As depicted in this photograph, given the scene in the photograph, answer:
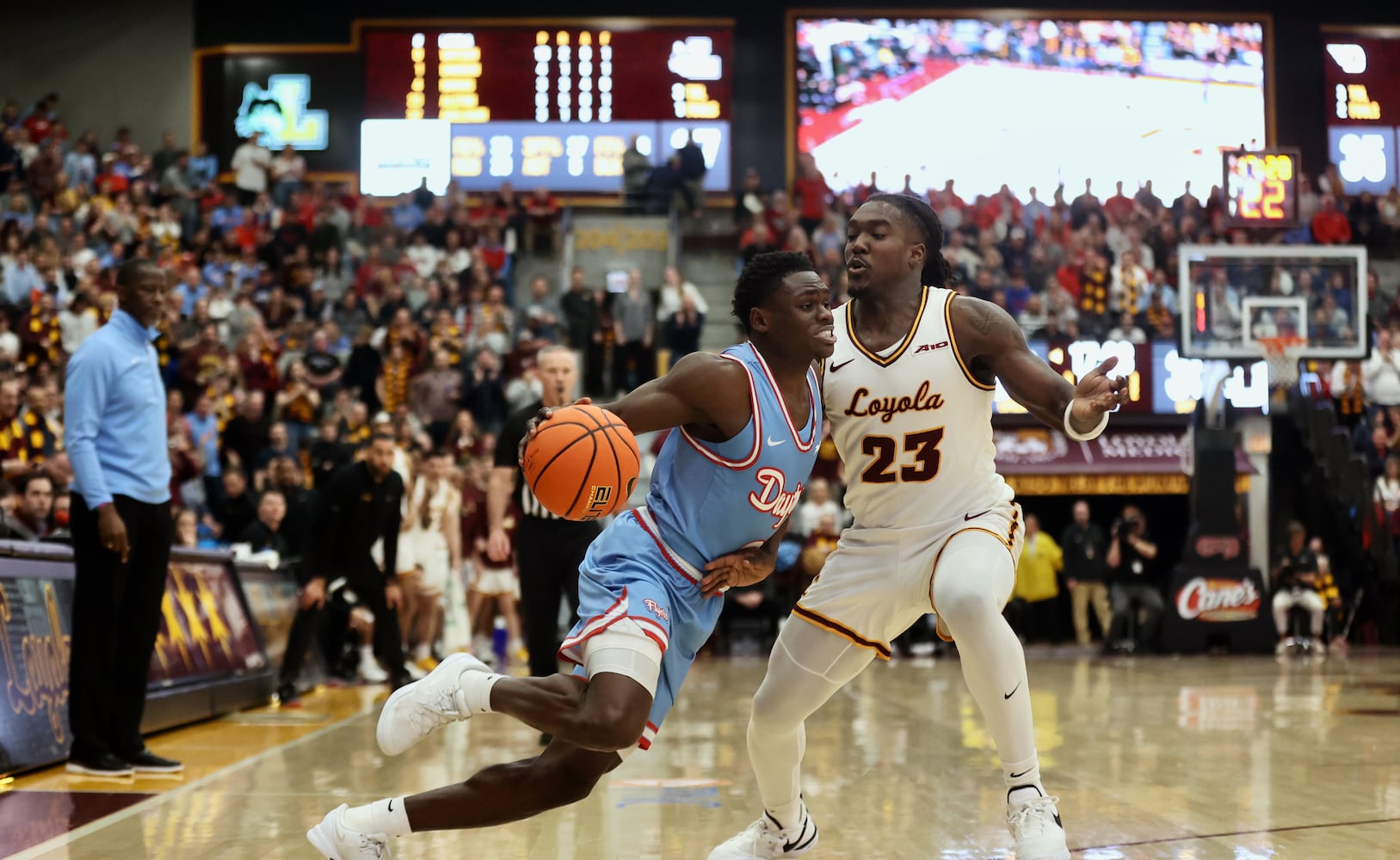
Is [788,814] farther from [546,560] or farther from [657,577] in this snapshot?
[546,560]

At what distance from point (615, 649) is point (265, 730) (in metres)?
5.31

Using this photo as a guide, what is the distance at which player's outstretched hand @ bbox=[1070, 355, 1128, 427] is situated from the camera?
4051mm

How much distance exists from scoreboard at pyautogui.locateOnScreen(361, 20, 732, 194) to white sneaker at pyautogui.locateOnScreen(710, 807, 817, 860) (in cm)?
1823

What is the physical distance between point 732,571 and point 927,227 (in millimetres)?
1430

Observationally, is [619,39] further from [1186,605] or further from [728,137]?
[1186,605]

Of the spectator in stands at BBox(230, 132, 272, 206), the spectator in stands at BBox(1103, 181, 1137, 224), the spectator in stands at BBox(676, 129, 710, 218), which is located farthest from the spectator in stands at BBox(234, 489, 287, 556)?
the spectator in stands at BBox(1103, 181, 1137, 224)

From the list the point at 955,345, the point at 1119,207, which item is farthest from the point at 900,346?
the point at 1119,207

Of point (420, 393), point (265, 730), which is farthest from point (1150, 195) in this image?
point (265, 730)

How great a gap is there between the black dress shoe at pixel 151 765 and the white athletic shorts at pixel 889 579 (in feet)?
11.2

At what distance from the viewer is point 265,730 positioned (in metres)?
8.42

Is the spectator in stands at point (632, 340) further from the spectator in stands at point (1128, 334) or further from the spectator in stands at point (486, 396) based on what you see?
the spectator in stands at point (1128, 334)

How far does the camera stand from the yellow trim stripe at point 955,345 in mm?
4469

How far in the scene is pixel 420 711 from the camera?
3.85 m

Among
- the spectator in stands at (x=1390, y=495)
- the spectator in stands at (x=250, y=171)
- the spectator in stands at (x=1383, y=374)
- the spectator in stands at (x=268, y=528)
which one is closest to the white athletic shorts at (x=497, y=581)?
the spectator in stands at (x=268, y=528)
